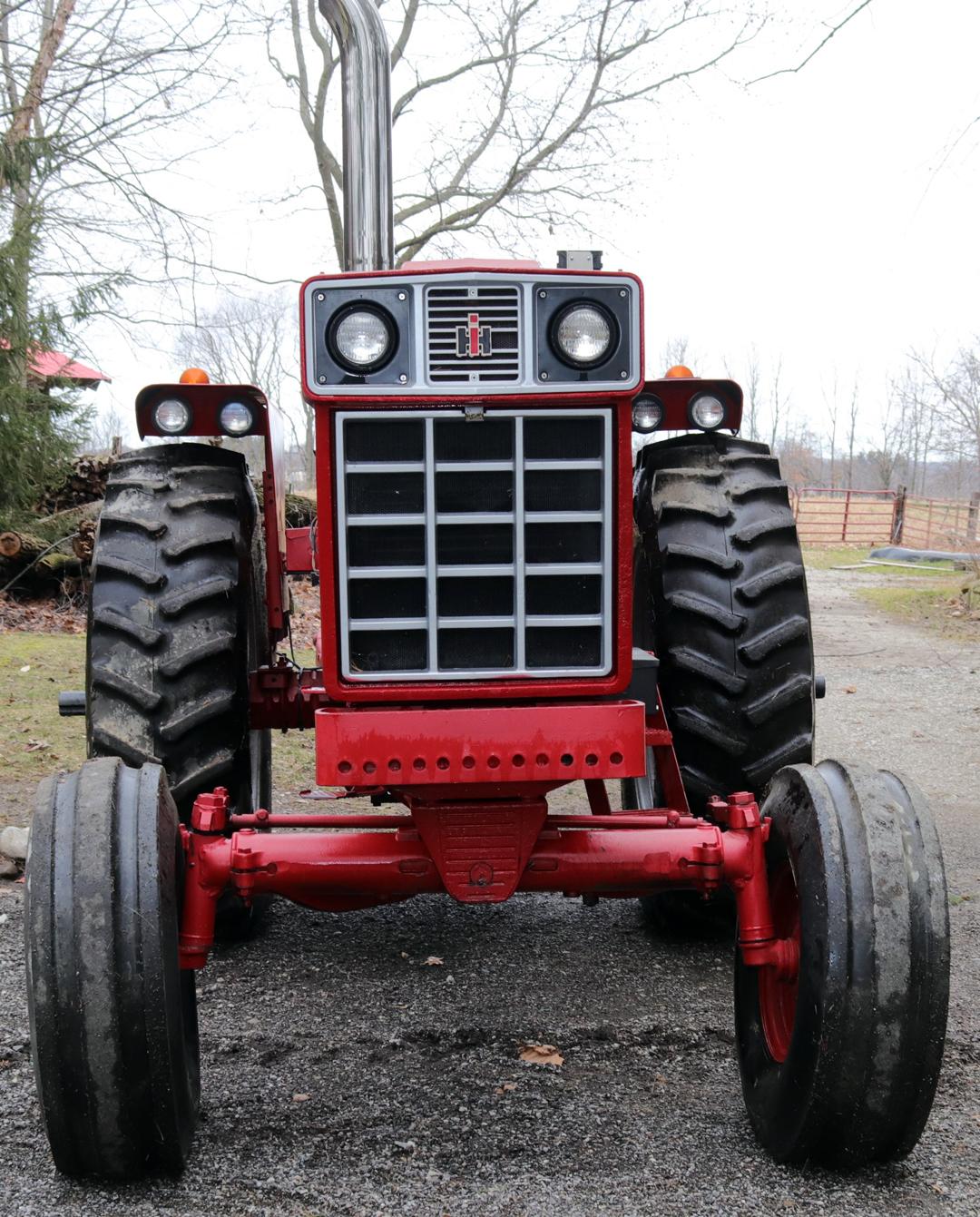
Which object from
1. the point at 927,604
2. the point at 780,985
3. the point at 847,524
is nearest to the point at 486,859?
the point at 780,985

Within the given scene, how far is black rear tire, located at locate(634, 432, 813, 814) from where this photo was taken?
12.0 feet

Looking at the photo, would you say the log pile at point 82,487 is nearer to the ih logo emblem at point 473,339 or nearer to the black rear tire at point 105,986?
the ih logo emblem at point 473,339

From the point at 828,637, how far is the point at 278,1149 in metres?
12.3

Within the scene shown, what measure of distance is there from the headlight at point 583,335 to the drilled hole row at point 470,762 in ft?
2.95

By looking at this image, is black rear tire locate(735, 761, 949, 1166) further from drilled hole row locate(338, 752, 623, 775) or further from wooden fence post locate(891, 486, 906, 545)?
wooden fence post locate(891, 486, 906, 545)

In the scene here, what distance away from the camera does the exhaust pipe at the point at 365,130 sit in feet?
12.8

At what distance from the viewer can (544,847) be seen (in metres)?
3.04

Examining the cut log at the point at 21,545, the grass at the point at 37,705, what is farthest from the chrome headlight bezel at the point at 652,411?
the cut log at the point at 21,545

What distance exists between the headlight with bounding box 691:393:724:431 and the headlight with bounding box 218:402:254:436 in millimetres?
1508

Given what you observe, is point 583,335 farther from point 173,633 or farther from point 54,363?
point 54,363

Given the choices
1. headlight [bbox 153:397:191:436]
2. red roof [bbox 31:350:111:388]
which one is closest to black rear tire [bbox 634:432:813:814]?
headlight [bbox 153:397:191:436]

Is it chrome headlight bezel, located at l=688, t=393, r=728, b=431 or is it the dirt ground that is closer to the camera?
the dirt ground

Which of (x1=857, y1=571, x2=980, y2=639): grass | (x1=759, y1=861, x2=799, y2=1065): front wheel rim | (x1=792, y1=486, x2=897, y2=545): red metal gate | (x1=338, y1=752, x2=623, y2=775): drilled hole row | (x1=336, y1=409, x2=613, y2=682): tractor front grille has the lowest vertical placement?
(x1=792, y1=486, x2=897, y2=545): red metal gate

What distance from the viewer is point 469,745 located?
2.79 m
